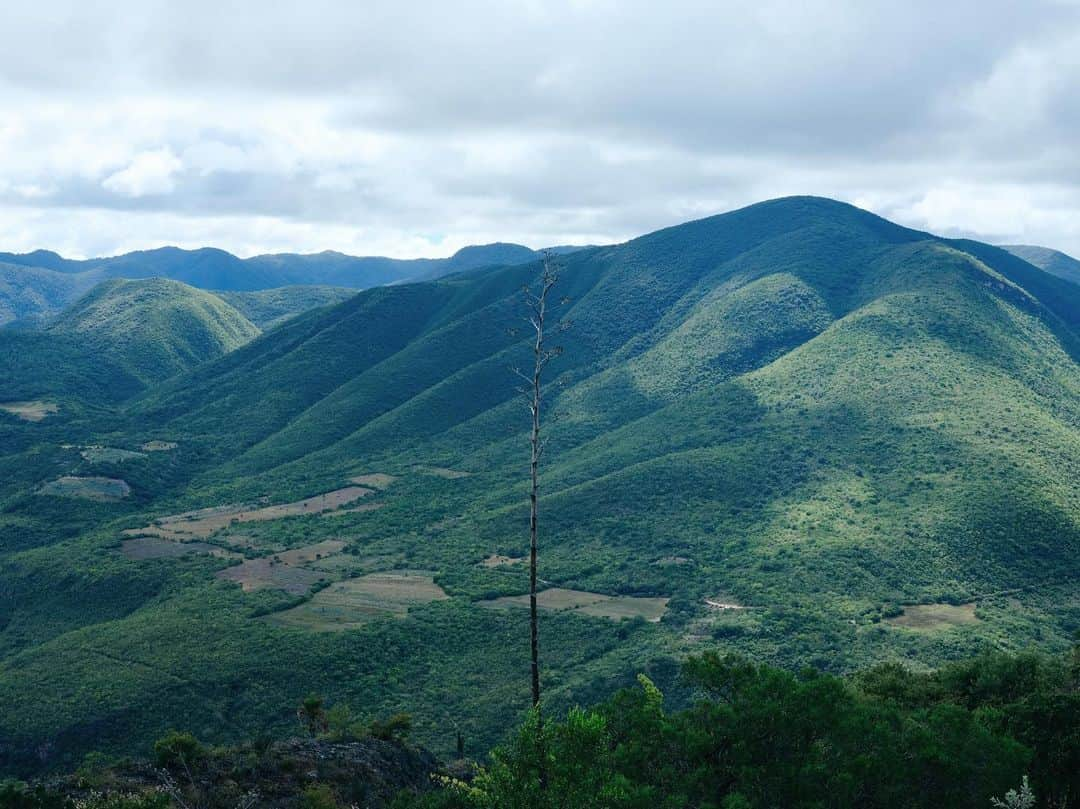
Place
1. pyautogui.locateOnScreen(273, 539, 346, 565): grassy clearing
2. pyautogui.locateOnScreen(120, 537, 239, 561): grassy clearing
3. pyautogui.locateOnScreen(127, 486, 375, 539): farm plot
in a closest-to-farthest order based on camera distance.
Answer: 1. pyautogui.locateOnScreen(273, 539, 346, 565): grassy clearing
2. pyautogui.locateOnScreen(120, 537, 239, 561): grassy clearing
3. pyautogui.locateOnScreen(127, 486, 375, 539): farm plot

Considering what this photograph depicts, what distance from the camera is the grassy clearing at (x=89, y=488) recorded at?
171 metres

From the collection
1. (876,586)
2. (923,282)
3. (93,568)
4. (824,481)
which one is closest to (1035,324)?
(923,282)

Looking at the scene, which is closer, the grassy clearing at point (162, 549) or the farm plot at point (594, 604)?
the farm plot at point (594, 604)

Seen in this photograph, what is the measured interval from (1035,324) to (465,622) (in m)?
153

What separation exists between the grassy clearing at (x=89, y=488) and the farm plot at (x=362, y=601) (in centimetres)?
7593

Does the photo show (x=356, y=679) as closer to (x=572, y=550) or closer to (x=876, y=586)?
(x=572, y=550)

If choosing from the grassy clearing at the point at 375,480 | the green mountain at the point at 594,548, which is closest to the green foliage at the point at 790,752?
the green mountain at the point at 594,548

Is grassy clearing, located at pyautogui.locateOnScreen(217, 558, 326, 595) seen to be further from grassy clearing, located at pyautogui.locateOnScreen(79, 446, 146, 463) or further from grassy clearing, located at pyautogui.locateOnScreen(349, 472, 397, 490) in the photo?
grassy clearing, located at pyautogui.locateOnScreen(79, 446, 146, 463)

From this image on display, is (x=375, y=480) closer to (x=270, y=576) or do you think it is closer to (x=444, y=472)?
(x=444, y=472)

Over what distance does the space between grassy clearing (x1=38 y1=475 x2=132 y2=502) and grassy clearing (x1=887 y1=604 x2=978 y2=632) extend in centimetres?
14142

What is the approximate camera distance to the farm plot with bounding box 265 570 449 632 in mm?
103812

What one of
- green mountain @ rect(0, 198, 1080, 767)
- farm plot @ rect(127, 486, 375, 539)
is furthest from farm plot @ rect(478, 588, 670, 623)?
farm plot @ rect(127, 486, 375, 539)

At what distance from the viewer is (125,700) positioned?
80.1 meters

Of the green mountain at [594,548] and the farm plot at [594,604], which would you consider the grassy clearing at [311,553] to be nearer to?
the green mountain at [594,548]
